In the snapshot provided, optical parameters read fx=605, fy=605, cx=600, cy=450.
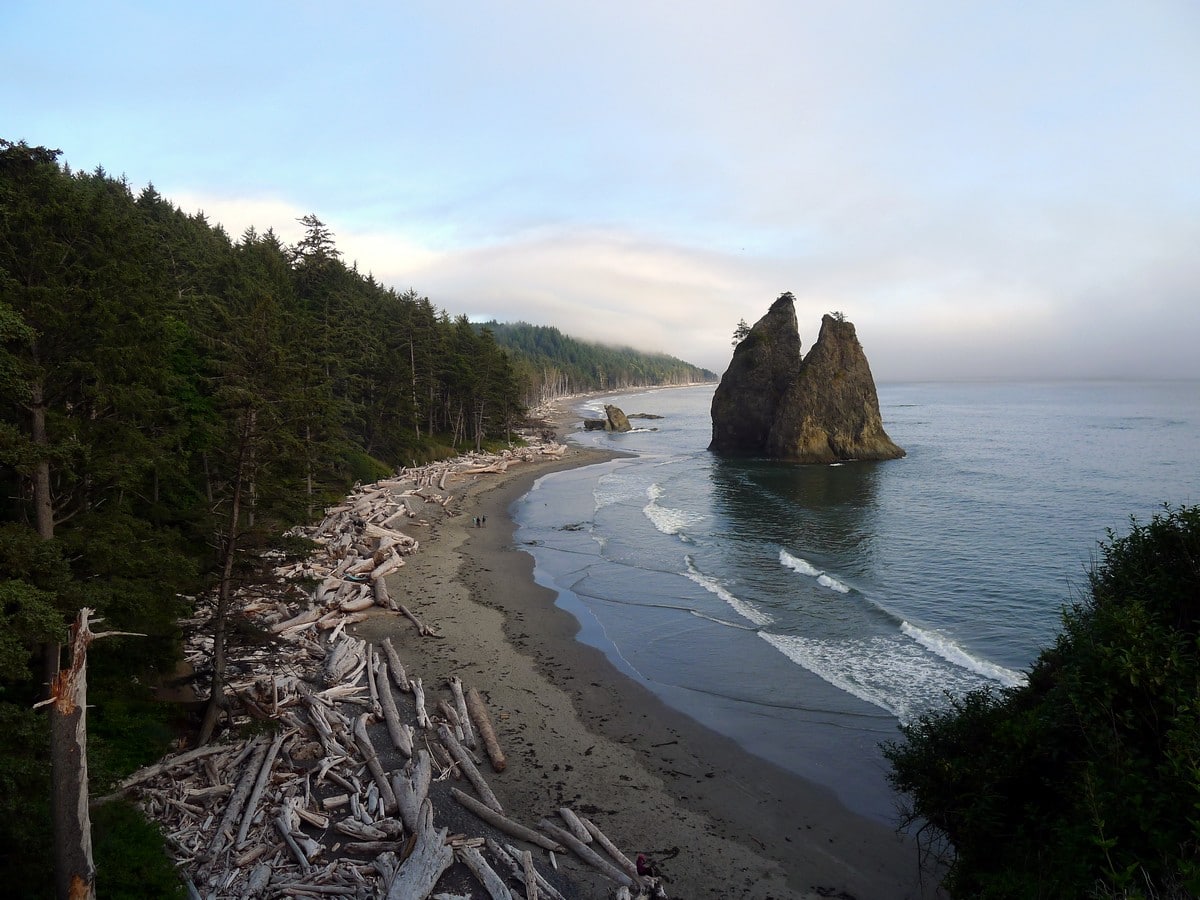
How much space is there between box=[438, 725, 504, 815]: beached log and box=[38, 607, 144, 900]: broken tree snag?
678 cm

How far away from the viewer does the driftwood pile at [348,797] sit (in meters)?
10.3

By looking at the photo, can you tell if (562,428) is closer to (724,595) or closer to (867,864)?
(724,595)

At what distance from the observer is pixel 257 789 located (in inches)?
476

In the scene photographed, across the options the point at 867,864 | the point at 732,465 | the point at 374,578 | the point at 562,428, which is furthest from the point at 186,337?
the point at 562,428

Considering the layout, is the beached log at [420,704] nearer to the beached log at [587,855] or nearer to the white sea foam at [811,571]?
the beached log at [587,855]

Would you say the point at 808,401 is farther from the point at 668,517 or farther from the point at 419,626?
the point at 419,626

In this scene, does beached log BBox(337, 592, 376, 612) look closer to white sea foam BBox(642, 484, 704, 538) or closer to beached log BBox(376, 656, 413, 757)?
beached log BBox(376, 656, 413, 757)

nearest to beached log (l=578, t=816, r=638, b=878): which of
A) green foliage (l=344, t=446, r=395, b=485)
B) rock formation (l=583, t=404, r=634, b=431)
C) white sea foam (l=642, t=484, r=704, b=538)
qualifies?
white sea foam (l=642, t=484, r=704, b=538)

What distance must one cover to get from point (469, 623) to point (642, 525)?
19.8m

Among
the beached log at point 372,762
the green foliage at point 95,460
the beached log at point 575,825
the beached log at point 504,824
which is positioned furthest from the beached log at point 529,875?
the green foliage at point 95,460

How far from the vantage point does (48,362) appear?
12914 millimetres

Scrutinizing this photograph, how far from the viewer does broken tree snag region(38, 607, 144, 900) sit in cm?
711

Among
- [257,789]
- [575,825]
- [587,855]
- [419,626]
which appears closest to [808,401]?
[419,626]

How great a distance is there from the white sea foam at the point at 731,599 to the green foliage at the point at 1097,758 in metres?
14.2
